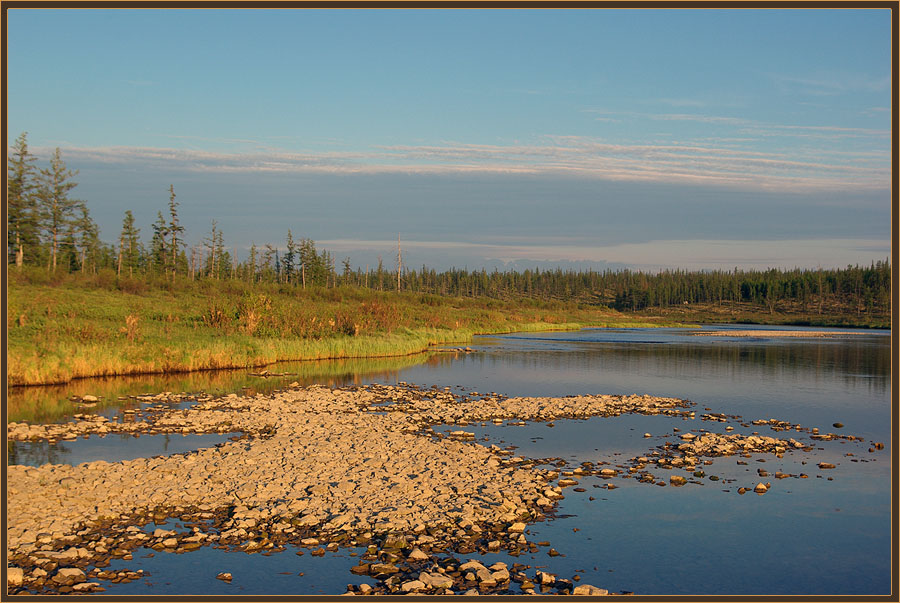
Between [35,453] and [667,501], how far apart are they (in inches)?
540

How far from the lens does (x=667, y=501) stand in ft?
41.9

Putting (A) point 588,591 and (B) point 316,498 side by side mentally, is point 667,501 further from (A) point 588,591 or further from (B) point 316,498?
(B) point 316,498

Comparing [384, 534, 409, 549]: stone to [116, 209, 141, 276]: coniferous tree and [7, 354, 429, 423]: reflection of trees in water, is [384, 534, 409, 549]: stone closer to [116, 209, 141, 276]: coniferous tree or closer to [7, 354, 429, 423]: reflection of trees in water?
[7, 354, 429, 423]: reflection of trees in water

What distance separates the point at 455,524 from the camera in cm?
1073

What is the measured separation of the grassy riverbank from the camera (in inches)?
1091

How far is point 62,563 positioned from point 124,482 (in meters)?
3.52

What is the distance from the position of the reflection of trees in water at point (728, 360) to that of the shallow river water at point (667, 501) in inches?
128

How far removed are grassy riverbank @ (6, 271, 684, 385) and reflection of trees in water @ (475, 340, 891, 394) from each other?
8816 millimetres

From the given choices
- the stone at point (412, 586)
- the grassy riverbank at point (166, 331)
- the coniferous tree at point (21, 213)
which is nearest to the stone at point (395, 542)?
the stone at point (412, 586)

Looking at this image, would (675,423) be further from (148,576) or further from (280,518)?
(148,576)

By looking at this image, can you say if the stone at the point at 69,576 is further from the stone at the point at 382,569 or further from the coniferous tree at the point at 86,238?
the coniferous tree at the point at 86,238

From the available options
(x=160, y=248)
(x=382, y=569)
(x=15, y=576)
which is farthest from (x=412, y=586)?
(x=160, y=248)

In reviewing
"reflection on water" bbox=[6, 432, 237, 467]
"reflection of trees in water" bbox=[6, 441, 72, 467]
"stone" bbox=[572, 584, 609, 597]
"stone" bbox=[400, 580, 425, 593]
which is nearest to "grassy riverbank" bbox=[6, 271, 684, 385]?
"reflection of trees in water" bbox=[6, 441, 72, 467]

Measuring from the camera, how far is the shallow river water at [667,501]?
9.37 metres
